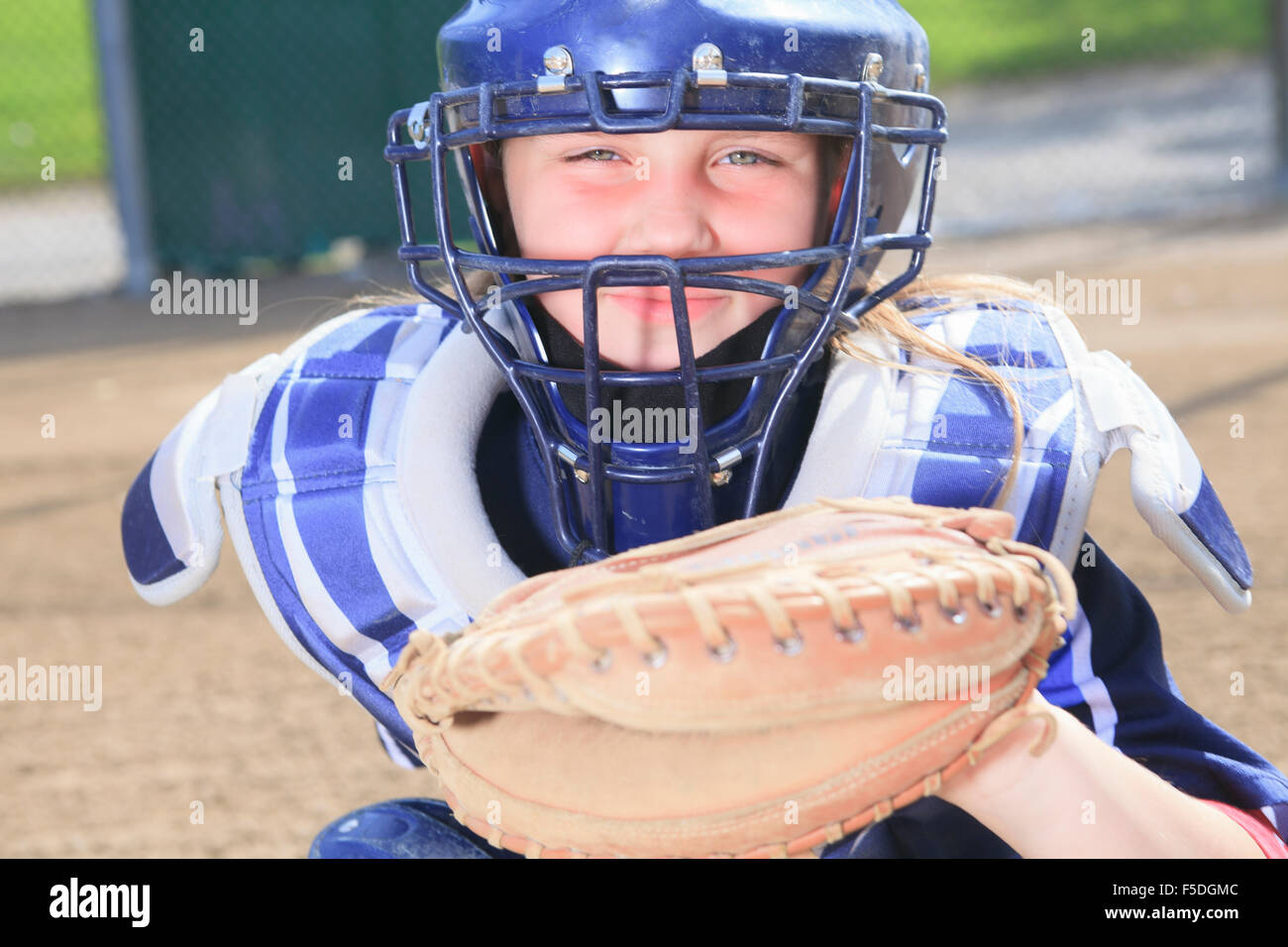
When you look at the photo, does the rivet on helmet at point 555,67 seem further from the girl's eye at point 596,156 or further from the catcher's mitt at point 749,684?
the catcher's mitt at point 749,684

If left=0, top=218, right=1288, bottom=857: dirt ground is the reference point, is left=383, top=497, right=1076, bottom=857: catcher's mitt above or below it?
above

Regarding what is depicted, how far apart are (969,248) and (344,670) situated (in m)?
6.04

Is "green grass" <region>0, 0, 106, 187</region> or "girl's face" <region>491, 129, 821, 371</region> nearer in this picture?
"girl's face" <region>491, 129, 821, 371</region>

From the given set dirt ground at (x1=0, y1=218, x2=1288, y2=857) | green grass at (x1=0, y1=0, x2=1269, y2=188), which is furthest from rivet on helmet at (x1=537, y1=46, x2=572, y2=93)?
green grass at (x1=0, y1=0, x2=1269, y2=188)

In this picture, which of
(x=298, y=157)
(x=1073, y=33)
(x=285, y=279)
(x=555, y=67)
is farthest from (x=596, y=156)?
(x=1073, y=33)

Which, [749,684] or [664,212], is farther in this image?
[664,212]

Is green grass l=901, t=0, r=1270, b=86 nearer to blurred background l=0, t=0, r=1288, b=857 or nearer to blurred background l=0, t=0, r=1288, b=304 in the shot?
blurred background l=0, t=0, r=1288, b=857

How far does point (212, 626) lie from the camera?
3379 mm

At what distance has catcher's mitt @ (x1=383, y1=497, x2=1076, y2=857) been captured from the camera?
4.04ft

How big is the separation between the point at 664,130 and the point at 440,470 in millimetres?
455

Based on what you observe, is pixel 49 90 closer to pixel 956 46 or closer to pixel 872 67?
pixel 956 46

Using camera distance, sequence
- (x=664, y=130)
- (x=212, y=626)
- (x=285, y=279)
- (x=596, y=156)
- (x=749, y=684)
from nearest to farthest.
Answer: (x=749, y=684)
(x=664, y=130)
(x=596, y=156)
(x=212, y=626)
(x=285, y=279)

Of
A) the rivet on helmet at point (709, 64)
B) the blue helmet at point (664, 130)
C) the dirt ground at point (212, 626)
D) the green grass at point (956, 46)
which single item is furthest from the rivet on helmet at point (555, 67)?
the green grass at point (956, 46)

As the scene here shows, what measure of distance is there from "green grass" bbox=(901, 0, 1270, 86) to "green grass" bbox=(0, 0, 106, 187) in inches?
311
